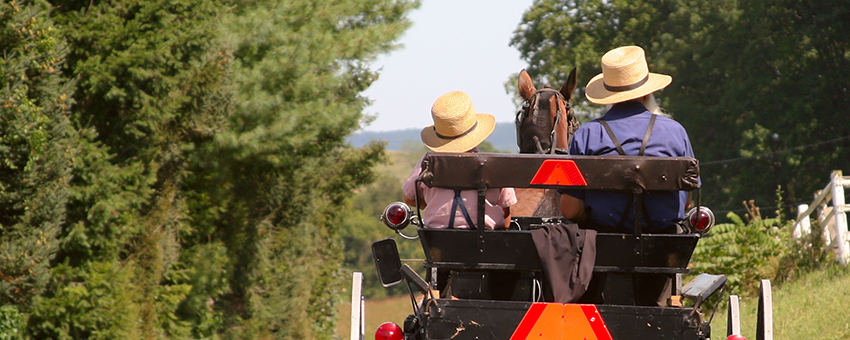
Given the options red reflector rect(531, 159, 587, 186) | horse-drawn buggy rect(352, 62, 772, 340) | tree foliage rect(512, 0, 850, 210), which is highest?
red reflector rect(531, 159, 587, 186)

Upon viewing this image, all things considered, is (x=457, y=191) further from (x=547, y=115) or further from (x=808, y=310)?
(x=808, y=310)

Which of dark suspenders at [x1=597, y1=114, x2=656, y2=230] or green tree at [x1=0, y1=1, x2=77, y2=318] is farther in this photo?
green tree at [x1=0, y1=1, x2=77, y2=318]

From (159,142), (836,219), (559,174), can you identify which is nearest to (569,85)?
(559,174)

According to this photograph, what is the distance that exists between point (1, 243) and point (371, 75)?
13.0 metres

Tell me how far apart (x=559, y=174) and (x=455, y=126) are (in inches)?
45.0

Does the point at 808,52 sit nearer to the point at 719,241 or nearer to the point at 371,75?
the point at 371,75

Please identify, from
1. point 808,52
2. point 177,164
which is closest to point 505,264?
point 177,164

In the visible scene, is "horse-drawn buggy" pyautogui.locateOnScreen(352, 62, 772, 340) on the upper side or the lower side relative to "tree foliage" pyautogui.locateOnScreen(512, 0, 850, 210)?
upper

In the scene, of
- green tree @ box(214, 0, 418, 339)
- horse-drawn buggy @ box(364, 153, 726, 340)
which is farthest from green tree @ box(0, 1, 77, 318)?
horse-drawn buggy @ box(364, 153, 726, 340)

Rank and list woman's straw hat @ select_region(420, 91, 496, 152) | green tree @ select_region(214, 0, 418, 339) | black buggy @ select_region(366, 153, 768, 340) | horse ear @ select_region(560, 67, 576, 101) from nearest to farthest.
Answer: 1. black buggy @ select_region(366, 153, 768, 340)
2. woman's straw hat @ select_region(420, 91, 496, 152)
3. horse ear @ select_region(560, 67, 576, 101)
4. green tree @ select_region(214, 0, 418, 339)

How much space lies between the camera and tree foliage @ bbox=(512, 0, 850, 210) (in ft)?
115

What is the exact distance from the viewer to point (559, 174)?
4852 mm

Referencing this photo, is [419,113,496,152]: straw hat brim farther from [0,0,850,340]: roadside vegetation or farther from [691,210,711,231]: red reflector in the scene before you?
[0,0,850,340]: roadside vegetation

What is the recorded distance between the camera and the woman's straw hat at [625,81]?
5383 millimetres
